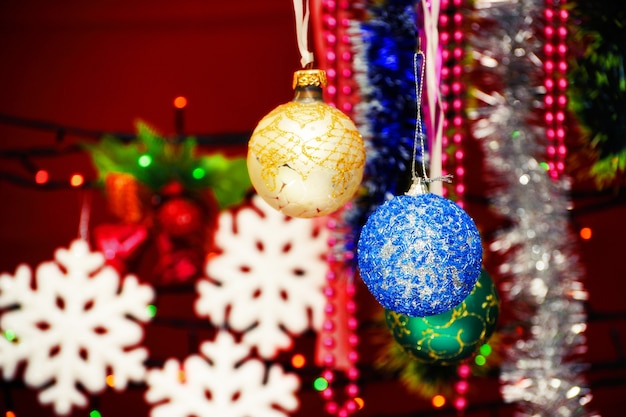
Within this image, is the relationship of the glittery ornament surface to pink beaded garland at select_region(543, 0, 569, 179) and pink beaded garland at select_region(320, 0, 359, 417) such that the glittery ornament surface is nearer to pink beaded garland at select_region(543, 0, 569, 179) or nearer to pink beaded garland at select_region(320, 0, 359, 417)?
pink beaded garland at select_region(320, 0, 359, 417)

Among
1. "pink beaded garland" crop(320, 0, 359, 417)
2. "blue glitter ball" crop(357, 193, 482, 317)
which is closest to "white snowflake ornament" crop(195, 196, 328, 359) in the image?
"pink beaded garland" crop(320, 0, 359, 417)

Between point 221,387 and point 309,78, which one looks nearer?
point 309,78

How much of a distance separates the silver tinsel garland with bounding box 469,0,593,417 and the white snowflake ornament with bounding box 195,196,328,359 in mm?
472

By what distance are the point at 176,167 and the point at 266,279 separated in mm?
322

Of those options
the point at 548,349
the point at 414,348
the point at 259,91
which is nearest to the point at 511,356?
the point at 548,349

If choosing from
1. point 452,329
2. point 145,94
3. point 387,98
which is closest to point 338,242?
point 387,98

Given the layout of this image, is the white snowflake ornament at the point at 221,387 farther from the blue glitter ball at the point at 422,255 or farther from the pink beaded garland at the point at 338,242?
the blue glitter ball at the point at 422,255

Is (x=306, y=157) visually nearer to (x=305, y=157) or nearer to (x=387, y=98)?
(x=305, y=157)

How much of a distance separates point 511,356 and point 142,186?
2.85 ft

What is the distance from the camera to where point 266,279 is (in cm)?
174

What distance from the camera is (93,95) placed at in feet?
7.45

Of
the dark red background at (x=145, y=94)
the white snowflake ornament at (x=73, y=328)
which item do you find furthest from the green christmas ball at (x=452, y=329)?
the dark red background at (x=145, y=94)

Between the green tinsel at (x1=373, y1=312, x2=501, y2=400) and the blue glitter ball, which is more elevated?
the blue glitter ball

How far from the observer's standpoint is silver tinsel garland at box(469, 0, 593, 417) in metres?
1.39
